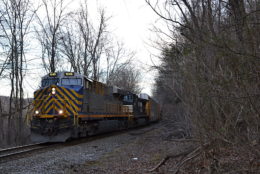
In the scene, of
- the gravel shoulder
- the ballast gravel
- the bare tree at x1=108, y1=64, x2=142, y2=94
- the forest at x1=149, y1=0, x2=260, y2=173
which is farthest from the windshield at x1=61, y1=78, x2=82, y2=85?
the bare tree at x1=108, y1=64, x2=142, y2=94

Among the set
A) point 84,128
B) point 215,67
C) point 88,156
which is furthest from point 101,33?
point 215,67

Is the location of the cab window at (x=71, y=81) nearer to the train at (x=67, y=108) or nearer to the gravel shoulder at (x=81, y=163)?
the train at (x=67, y=108)

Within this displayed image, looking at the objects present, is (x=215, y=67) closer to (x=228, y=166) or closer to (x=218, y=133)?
(x=218, y=133)

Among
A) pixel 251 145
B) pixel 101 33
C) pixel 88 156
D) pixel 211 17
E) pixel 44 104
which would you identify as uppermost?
pixel 101 33

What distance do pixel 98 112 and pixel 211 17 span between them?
11.7m

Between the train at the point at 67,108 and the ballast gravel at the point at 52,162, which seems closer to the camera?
the ballast gravel at the point at 52,162

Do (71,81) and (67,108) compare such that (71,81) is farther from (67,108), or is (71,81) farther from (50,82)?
(67,108)

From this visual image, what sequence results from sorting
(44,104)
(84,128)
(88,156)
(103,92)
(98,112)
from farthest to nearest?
1. (103,92)
2. (98,112)
3. (84,128)
4. (44,104)
5. (88,156)

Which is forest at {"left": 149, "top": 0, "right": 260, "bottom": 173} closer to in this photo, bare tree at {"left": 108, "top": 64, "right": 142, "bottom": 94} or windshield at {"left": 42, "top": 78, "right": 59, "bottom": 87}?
windshield at {"left": 42, "top": 78, "right": 59, "bottom": 87}

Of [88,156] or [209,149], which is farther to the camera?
[88,156]

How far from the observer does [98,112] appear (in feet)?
53.1

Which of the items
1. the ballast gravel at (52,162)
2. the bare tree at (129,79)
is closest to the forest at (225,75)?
the ballast gravel at (52,162)

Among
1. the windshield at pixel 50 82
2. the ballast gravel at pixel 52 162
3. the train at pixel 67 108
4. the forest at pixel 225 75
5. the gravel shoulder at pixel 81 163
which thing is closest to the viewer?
the forest at pixel 225 75

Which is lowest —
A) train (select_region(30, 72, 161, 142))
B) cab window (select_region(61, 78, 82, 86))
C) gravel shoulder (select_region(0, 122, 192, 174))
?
gravel shoulder (select_region(0, 122, 192, 174))
